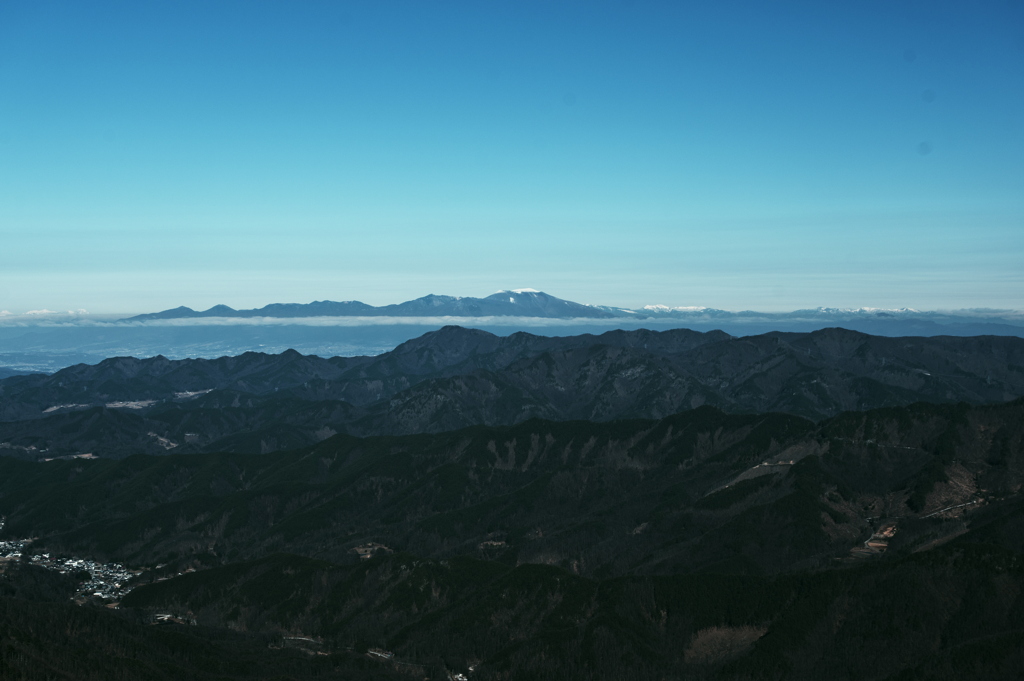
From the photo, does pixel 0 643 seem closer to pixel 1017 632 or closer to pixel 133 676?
pixel 133 676

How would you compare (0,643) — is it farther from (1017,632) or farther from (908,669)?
(1017,632)

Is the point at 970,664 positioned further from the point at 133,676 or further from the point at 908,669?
the point at 133,676

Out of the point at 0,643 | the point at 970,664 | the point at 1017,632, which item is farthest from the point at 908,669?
the point at 0,643

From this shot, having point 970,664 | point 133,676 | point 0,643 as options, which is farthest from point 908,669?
point 0,643

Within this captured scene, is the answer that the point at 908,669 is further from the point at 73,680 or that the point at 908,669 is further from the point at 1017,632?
the point at 73,680

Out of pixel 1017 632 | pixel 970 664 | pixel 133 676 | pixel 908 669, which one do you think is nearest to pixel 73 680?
pixel 133 676

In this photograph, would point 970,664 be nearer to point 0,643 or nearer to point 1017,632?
point 1017,632

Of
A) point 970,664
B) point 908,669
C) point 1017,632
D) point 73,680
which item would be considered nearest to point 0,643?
point 73,680

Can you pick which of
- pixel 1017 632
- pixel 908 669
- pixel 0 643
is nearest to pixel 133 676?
pixel 0 643
